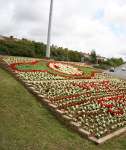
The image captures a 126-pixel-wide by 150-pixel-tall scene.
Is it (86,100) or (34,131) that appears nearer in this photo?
(34,131)

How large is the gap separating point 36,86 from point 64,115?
3.45m

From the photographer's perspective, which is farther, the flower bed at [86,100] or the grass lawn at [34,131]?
the flower bed at [86,100]

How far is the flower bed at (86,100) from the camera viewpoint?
364 inches

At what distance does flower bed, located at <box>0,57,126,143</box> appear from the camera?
9.25m

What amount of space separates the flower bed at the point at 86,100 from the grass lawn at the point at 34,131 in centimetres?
50

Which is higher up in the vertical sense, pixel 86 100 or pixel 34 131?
pixel 86 100

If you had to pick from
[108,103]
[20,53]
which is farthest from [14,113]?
[20,53]

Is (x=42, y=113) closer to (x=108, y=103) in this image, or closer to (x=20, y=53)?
(x=108, y=103)

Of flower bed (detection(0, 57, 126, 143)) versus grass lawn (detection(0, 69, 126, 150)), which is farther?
flower bed (detection(0, 57, 126, 143))

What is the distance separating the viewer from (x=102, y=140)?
8055 millimetres

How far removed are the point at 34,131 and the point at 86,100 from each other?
13.0 ft

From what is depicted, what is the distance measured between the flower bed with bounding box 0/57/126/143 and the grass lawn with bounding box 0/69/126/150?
50 centimetres

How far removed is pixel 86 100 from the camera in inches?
459

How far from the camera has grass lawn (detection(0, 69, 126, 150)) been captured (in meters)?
7.43
